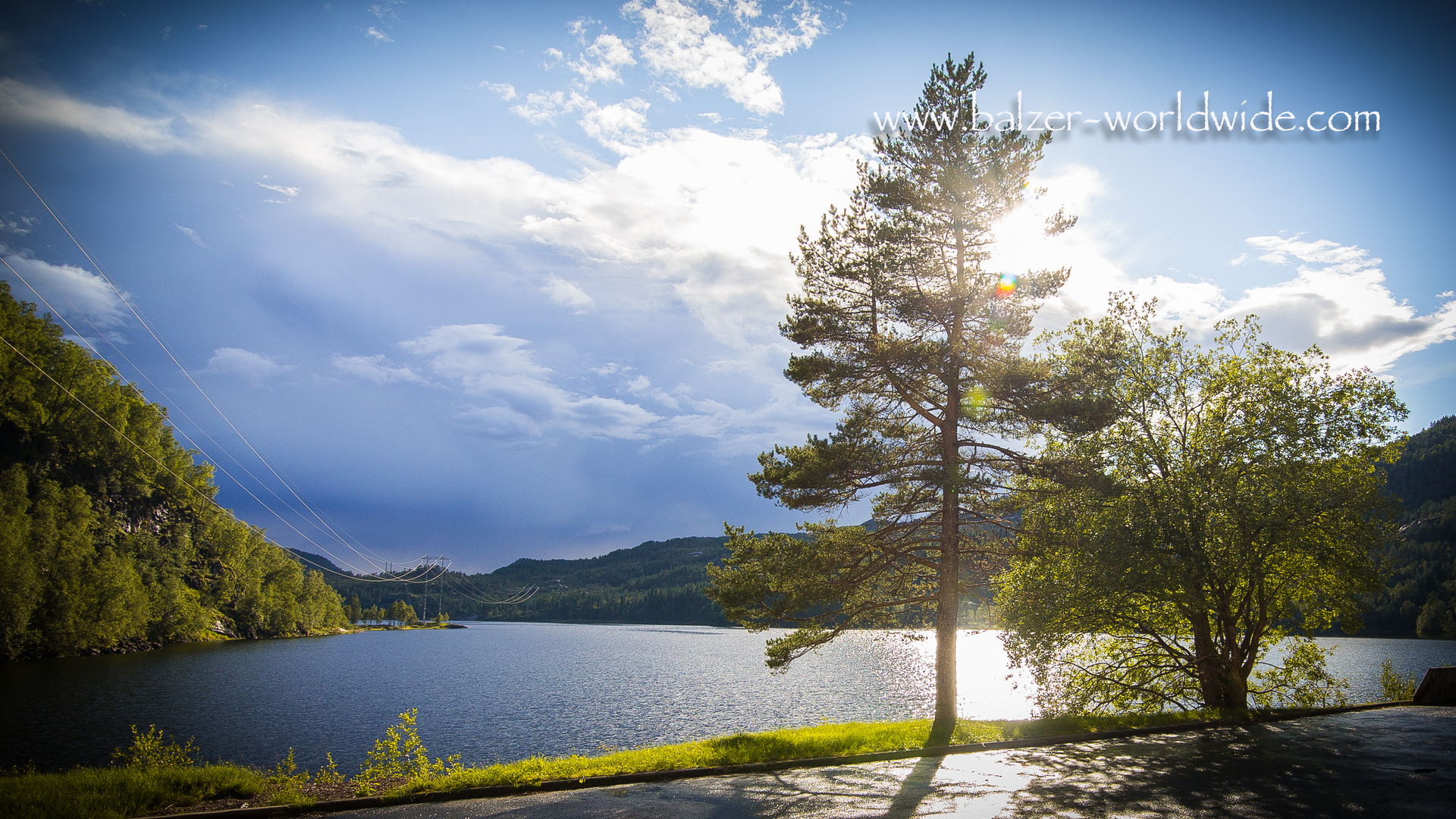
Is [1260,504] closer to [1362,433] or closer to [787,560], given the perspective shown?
[1362,433]

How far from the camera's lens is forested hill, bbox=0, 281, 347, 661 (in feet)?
181

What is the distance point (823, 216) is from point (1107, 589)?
12.7 m

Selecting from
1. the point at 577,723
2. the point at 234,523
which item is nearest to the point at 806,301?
the point at 577,723

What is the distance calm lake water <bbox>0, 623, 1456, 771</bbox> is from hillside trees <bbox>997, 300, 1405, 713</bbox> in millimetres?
3536

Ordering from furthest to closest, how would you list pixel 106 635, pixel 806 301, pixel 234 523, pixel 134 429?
pixel 234 523, pixel 134 429, pixel 106 635, pixel 806 301

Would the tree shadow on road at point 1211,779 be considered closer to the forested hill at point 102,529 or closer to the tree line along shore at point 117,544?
the tree line along shore at point 117,544

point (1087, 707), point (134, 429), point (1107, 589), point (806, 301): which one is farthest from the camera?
point (134, 429)

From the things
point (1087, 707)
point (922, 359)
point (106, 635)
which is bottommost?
point (106, 635)

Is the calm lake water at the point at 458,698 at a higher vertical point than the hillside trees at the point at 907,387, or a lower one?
lower

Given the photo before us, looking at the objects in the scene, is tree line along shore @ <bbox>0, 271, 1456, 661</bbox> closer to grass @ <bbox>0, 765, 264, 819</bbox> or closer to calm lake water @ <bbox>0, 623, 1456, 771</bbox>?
calm lake water @ <bbox>0, 623, 1456, 771</bbox>

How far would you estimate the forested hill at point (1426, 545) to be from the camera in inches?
4294

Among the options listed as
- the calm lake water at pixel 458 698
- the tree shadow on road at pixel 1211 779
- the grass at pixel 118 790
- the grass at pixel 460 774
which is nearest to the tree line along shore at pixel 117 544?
the calm lake water at pixel 458 698

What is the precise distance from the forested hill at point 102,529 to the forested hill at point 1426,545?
144709 millimetres

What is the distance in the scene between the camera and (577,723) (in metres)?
35.1
